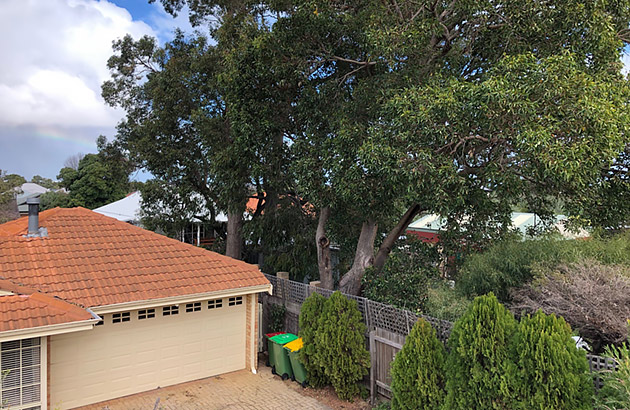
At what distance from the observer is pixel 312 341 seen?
8.93m

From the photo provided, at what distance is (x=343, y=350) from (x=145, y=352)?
14.3ft

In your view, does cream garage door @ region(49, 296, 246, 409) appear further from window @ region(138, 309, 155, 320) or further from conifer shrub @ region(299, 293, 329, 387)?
conifer shrub @ region(299, 293, 329, 387)

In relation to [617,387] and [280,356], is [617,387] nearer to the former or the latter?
[617,387]

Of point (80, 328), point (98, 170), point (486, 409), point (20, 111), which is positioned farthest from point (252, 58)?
point (98, 170)

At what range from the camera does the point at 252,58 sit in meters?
12.1

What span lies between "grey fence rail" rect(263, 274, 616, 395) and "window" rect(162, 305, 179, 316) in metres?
3.26

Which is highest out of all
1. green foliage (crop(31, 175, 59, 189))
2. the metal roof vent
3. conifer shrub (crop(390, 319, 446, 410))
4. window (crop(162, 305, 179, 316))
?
green foliage (crop(31, 175, 59, 189))

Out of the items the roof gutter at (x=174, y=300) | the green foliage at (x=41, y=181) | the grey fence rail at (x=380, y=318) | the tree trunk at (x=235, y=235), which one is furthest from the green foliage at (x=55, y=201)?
the roof gutter at (x=174, y=300)

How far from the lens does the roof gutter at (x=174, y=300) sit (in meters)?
8.04

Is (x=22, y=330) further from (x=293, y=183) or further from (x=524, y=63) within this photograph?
(x=524, y=63)

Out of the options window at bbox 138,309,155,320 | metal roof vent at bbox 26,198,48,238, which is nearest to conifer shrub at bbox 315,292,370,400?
window at bbox 138,309,155,320

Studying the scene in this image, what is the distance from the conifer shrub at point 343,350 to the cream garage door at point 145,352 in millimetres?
2642

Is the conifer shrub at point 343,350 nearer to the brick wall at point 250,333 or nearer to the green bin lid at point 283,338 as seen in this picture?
the green bin lid at point 283,338

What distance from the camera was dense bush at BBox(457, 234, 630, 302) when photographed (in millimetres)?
7613
